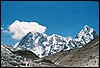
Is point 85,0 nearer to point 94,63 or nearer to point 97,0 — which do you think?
point 97,0

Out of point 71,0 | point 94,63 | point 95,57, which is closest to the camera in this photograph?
point 71,0

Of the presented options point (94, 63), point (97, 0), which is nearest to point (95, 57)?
point (94, 63)

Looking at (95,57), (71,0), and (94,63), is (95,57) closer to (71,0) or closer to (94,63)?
(94,63)

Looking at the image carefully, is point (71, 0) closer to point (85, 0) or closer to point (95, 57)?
point (85, 0)

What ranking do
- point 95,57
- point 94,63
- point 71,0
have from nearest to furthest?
point 71,0 < point 94,63 < point 95,57

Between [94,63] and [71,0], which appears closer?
[71,0]

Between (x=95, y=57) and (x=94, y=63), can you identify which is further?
(x=95, y=57)
